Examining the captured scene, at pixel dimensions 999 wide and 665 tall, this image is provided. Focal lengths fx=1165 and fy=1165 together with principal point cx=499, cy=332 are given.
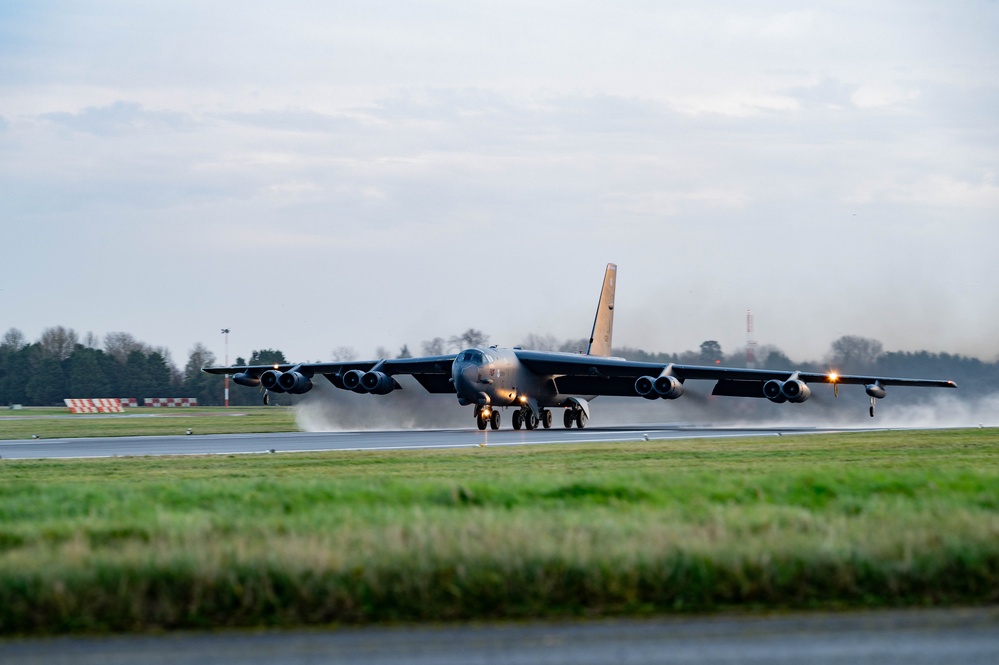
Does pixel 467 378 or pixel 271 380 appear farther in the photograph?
pixel 271 380

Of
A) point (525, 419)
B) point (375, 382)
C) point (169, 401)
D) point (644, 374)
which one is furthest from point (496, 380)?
point (169, 401)

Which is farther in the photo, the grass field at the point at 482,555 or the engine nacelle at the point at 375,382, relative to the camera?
the engine nacelle at the point at 375,382

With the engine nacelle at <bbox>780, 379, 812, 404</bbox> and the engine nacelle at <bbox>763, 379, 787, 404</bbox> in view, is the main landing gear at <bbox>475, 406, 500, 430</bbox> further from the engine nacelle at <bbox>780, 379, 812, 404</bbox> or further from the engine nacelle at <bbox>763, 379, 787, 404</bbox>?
the engine nacelle at <bbox>780, 379, 812, 404</bbox>

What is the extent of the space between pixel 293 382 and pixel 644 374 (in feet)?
52.2

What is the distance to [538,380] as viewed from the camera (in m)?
52.8

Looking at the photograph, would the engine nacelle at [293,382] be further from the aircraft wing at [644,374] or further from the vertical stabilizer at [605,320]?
the vertical stabilizer at [605,320]

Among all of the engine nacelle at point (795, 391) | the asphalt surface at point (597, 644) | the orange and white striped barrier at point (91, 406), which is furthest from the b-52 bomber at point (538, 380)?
the asphalt surface at point (597, 644)

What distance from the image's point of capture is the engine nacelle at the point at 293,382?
172 feet

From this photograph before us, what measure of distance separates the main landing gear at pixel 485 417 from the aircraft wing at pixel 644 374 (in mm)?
2776

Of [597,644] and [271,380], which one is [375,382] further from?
[597,644]

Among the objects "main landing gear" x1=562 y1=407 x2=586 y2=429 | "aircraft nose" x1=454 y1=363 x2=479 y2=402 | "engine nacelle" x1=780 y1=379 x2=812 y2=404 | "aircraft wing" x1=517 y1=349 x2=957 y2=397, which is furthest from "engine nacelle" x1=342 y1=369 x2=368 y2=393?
"engine nacelle" x1=780 y1=379 x2=812 y2=404

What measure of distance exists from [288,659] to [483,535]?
252 centimetres

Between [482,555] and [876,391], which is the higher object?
[876,391]

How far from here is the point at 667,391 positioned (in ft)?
160
